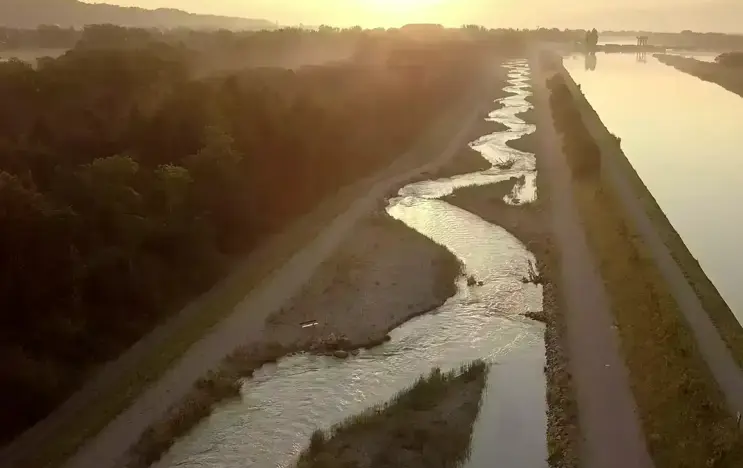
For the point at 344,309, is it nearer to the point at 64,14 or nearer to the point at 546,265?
the point at 546,265

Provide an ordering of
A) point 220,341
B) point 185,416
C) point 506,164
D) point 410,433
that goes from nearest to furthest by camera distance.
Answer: point 410,433
point 185,416
point 220,341
point 506,164

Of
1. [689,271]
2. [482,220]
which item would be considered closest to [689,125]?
[482,220]

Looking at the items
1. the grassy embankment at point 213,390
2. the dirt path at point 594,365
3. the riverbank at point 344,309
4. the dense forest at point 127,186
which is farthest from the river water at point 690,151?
the dense forest at point 127,186

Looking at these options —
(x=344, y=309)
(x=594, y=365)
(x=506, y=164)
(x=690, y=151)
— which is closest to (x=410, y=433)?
(x=594, y=365)

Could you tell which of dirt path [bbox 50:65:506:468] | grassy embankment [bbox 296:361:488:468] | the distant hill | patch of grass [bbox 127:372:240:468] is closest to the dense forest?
dirt path [bbox 50:65:506:468]

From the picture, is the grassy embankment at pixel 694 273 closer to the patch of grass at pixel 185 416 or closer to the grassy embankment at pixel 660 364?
the grassy embankment at pixel 660 364

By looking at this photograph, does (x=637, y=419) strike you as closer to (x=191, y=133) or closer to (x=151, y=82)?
(x=191, y=133)

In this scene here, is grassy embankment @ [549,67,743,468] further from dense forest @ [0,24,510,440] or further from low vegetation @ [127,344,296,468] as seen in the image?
dense forest @ [0,24,510,440]
